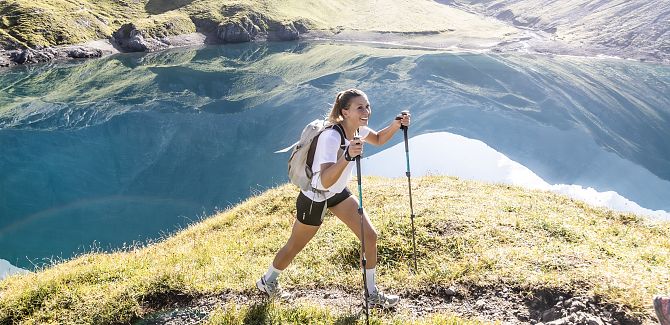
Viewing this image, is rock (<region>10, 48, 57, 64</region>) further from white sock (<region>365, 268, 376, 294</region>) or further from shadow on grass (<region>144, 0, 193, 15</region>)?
white sock (<region>365, 268, 376, 294</region>)

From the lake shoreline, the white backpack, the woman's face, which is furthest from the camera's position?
the lake shoreline

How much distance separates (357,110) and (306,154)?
1.11 metres

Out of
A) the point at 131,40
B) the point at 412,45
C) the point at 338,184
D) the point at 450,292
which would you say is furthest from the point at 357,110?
the point at 412,45

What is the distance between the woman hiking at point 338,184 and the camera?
6961 millimetres

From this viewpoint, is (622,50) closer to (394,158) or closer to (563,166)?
(563,166)

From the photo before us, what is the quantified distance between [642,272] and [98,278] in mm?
11451

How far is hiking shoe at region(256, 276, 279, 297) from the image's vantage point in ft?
28.1

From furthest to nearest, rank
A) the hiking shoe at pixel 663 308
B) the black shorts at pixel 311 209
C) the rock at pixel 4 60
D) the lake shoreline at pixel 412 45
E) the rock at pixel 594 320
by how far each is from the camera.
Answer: the lake shoreline at pixel 412 45 < the rock at pixel 4 60 < the black shorts at pixel 311 209 < the rock at pixel 594 320 < the hiking shoe at pixel 663 308

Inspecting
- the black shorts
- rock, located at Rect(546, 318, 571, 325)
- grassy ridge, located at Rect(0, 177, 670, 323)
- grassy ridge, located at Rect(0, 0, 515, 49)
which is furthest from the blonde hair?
grassy ridge, located at Rect(0, 0, 515, 49)

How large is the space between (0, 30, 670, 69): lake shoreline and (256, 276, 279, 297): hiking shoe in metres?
115

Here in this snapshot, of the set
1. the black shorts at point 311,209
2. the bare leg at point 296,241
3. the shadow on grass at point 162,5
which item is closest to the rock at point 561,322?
the black shorts at point 311,209

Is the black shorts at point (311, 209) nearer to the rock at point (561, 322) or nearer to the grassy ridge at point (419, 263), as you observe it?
the grassy ridge at point (419, 263)

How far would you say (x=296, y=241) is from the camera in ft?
26.4

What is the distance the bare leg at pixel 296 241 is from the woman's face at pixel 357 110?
2023 millimetres
